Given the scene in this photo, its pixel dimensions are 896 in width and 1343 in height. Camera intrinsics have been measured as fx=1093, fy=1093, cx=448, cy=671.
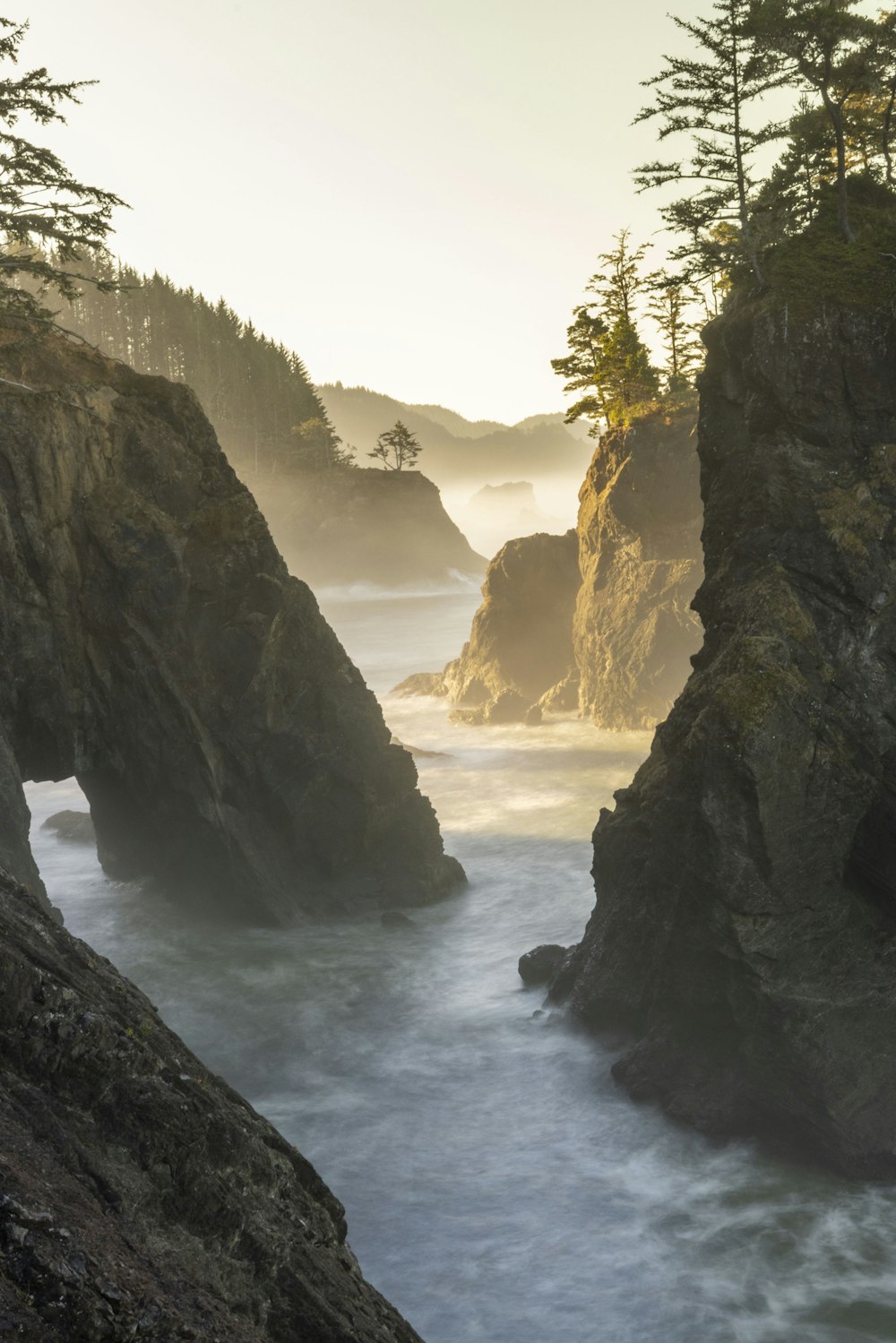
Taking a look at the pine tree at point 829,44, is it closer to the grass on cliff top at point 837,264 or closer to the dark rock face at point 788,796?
the grass on cliff top at point 837,264

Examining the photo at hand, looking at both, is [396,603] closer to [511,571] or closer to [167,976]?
[511,571]

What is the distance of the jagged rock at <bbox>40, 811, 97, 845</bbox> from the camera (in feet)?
126

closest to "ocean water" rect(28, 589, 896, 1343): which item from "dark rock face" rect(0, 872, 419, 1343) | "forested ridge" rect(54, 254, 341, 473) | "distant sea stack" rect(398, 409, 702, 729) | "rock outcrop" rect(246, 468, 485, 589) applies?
"dark rock face" rect(0, 872, 419, 1343)

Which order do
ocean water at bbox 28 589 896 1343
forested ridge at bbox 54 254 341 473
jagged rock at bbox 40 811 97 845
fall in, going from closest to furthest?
1. ocean water at bbox 28 589 896 1343
2. jagged rock at bbox 40 811 97 845
3. forested ridge at bbox 54 254 341 473

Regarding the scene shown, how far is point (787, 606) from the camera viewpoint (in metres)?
20.1

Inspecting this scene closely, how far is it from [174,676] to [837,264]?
59.3 ft

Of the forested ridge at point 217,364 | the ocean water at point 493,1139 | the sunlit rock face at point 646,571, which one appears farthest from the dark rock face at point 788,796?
the forested ridge at point 217,364

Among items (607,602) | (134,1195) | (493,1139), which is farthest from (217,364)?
(134,1195)

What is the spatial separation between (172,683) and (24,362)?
8616 millimetres

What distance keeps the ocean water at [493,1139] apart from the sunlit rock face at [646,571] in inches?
646

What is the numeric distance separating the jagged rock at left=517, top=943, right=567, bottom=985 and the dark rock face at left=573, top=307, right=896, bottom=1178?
383cm

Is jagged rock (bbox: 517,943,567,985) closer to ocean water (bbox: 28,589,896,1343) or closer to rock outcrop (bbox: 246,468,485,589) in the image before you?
ocean water (bbox: 28,589,896,1343)

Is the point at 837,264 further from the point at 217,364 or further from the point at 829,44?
the point at 217,364

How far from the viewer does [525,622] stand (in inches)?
2418
